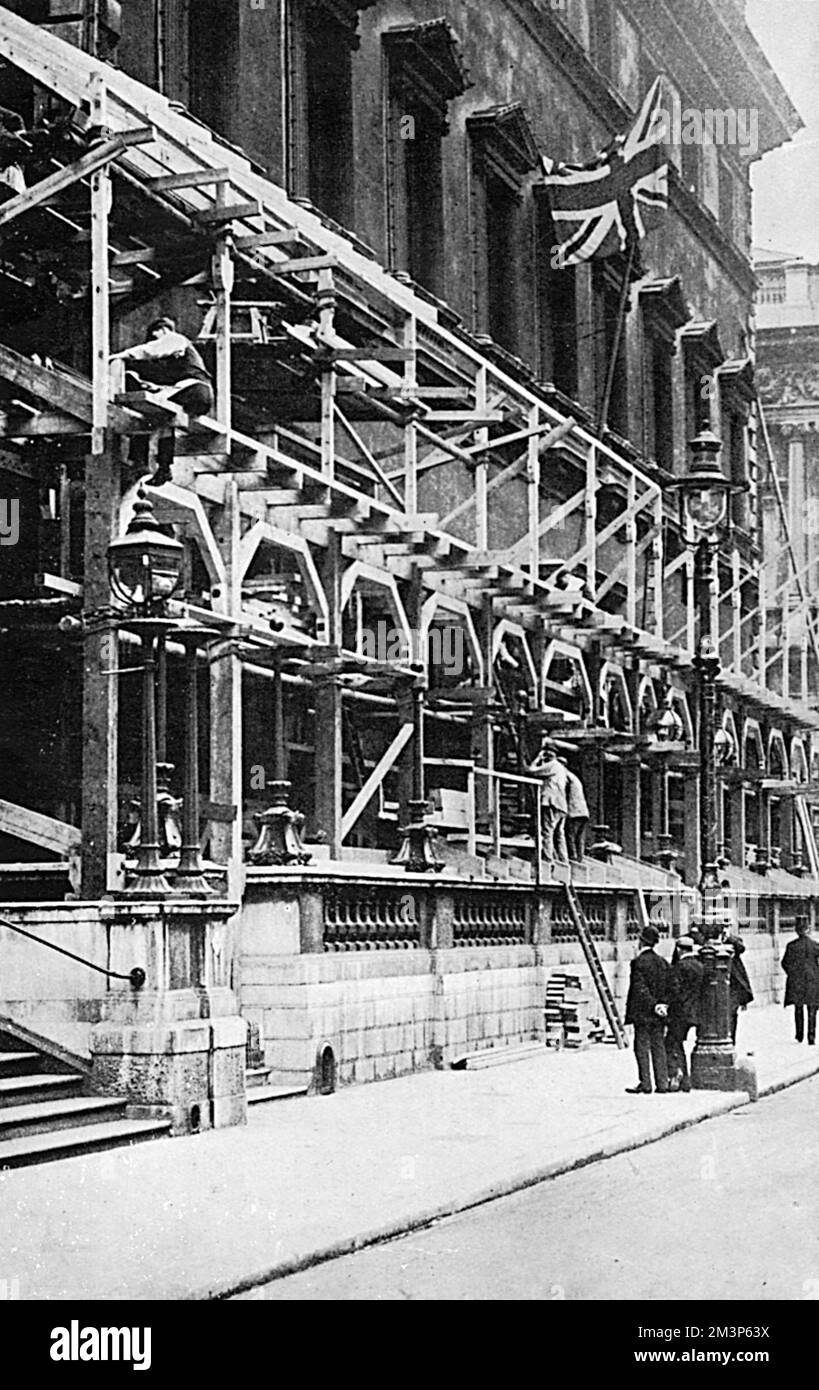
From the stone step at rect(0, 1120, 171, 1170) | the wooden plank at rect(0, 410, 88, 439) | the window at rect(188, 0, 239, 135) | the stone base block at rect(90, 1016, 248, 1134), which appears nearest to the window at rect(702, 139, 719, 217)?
the window at rect(188, 0, 239, 135)

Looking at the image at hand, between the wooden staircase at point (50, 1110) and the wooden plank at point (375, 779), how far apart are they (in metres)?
6.67

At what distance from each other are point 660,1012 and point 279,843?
380 cm

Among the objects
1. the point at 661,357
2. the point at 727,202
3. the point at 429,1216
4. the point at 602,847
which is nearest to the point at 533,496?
the point at 602,847

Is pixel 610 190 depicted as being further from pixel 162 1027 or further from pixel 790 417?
pixel 162 1027

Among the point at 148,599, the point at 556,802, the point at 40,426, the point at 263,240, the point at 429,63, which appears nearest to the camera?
the point at 148,599

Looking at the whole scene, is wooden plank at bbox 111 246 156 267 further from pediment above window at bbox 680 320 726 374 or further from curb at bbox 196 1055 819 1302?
pediment above window at bbox 680 320 726 374

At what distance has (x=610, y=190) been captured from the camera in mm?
38719

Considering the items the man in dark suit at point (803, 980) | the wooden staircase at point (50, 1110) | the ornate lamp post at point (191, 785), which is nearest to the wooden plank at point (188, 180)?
the ornate lamp post at point (191, 785)

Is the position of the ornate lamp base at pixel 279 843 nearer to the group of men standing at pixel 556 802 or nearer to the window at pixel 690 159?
the group of men standing at pixel 556 802

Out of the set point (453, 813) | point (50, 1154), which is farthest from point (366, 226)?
point (50, 1154)

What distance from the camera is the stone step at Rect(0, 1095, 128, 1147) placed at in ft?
53.8

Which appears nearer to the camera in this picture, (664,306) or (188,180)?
(188,180)

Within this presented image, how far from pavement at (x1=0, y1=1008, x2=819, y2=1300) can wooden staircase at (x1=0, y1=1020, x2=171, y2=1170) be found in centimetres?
16
